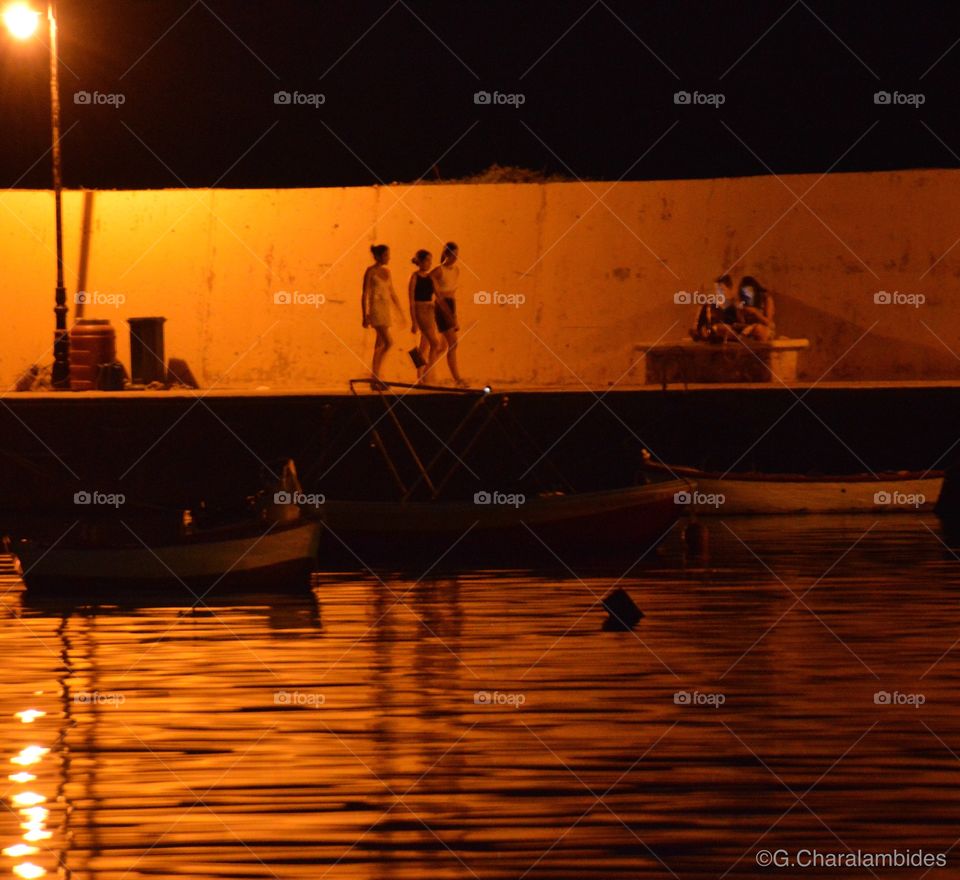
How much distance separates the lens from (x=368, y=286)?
28.7 meters

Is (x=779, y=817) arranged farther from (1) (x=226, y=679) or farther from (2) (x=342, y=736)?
(1) (x=226, y=679)

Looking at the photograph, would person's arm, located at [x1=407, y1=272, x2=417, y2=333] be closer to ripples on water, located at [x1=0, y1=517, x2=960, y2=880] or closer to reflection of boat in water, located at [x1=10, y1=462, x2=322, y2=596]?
reflection of boat in water, located at [x1=10, y1=462, x2=322, y2=596]

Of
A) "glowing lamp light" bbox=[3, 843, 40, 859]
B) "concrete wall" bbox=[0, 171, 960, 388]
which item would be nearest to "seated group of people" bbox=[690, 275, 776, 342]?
"concrete wall" bbox=[0, 171, 960, 388]

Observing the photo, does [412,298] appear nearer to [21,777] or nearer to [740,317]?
[740,317]

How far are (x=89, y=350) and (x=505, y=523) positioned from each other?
872cm

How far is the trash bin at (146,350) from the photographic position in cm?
3016

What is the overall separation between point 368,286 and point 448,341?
1.18 meters

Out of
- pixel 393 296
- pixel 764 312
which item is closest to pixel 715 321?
pixel 764 312

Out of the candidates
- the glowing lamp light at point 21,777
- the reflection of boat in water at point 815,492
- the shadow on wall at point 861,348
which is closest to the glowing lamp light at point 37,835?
the glowing lamp light at point 21,777

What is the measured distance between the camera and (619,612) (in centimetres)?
1711

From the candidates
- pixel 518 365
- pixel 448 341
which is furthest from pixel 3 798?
pixel 518 365

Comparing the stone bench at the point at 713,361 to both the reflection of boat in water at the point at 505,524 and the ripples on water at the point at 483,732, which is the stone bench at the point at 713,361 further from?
the ripples on water at the point at 483,732

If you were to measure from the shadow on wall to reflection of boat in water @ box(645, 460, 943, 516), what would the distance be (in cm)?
389

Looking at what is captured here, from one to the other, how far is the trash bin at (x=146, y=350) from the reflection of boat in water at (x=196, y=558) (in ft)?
33.3
